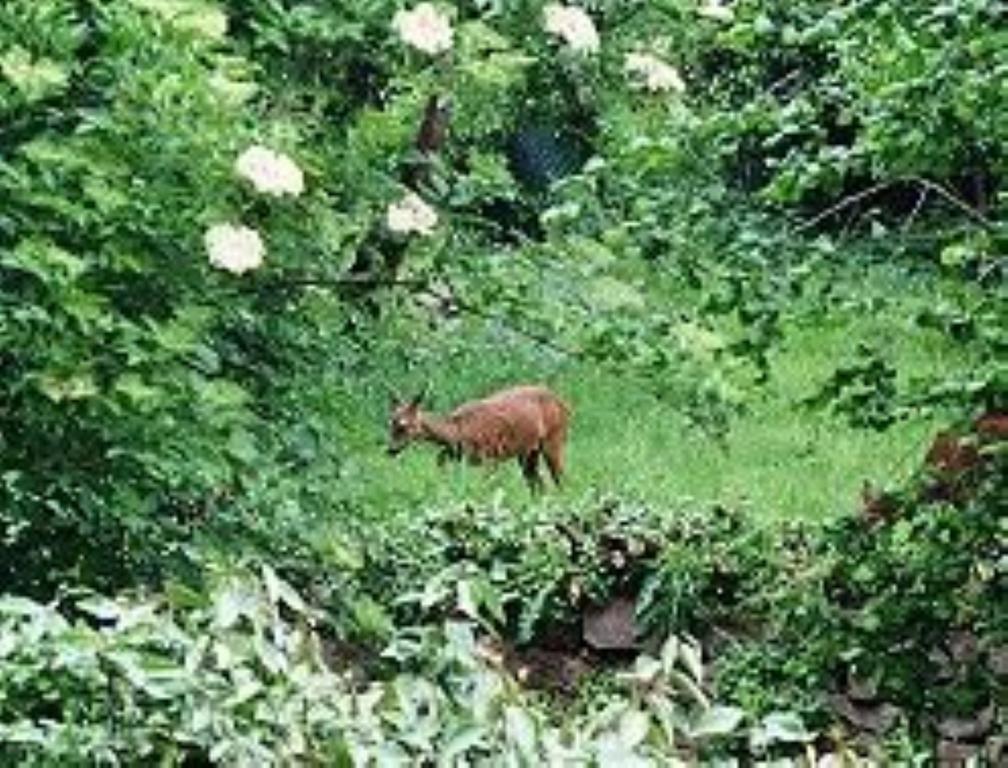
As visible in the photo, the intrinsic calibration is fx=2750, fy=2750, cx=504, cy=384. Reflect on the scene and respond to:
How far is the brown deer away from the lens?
28.6 feet

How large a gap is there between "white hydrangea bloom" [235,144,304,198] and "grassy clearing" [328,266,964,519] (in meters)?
1.75

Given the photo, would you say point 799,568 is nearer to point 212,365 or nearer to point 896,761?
point 896,761

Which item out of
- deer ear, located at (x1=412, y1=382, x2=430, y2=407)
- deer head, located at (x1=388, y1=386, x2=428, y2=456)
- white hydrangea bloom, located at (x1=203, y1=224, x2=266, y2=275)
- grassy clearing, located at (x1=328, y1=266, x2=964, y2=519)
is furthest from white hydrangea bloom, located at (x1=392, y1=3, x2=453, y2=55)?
deer ear, located at (x1=412, y1=382, x2=430, y2=407)

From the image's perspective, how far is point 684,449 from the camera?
9.49m

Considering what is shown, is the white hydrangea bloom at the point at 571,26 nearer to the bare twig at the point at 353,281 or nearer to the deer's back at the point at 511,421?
the bare twig at the point at 353,281

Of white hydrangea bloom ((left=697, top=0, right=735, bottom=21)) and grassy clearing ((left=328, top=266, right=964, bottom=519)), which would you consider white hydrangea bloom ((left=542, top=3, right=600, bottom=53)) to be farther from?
grassy clearing ((left=328, top=266, right=964, bottom=519))

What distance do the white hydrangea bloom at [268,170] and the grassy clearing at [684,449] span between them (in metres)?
1.75

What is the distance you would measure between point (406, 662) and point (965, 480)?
2015 mm

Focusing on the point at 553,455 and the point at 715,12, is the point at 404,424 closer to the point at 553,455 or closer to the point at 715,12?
the point at 553,455

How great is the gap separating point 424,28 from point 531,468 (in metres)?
4.03

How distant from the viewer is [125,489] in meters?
4.64

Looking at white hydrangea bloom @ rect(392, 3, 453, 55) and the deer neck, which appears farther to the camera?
the deer neck

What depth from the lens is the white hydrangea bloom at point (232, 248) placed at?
4477 millimetres

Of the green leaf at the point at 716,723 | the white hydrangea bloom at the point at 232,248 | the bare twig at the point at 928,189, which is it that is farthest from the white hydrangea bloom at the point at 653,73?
the green leaf at the point at 716,723
